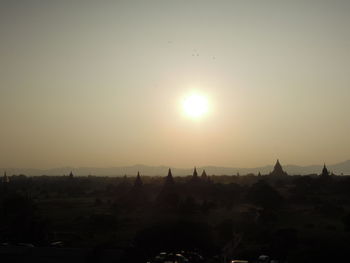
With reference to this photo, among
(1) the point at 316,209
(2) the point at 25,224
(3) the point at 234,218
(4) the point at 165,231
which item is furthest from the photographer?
(1) the point at 316,209

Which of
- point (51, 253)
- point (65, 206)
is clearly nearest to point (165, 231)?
point (51, 253)

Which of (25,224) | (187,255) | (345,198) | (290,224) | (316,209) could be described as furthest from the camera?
(345,198)

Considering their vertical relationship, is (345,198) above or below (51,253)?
above

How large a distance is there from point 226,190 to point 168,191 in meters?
16.9

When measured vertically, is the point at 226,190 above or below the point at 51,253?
above

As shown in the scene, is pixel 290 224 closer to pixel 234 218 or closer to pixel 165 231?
pixel 234 218

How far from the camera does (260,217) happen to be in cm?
5281

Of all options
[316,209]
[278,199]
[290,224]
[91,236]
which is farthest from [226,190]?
[91,236]

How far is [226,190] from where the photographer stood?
78000 millimetres

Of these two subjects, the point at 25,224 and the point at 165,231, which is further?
the point at 25,224

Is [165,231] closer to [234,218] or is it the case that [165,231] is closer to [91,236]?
[91,236]

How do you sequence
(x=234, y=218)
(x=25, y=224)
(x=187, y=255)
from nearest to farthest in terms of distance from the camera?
1. (x=187, y=255)
2. (x=25, y=224)
3. (x=234, y=218)

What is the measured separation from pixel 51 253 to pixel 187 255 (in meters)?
8.58

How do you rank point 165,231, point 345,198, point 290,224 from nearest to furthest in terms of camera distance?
point 165,231, point 290,224, point 345,198
